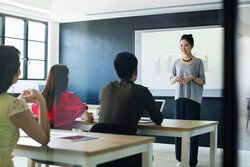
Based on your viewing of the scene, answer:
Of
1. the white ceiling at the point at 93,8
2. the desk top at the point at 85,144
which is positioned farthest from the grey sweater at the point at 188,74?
the desk top at the point at 85,144

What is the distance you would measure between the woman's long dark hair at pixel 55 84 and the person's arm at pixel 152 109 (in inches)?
24.4

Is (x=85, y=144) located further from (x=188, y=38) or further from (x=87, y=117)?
(x=188, y=38)

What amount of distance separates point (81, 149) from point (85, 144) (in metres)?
0.12

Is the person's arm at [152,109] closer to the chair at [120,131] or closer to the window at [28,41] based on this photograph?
the chair at [120,131]

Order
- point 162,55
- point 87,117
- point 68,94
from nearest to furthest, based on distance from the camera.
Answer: point 68,94 → point 87,117 → point 162,55

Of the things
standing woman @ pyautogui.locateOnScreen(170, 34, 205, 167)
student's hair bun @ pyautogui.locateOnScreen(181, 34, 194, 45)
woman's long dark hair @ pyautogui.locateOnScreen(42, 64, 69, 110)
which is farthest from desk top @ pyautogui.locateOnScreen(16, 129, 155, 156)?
student's hair bun @ pyautogui.locateOnScreen(181, 34, 194, 45)

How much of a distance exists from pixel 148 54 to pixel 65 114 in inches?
35.4

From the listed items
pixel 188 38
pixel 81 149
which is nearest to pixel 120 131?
pixel 81 149

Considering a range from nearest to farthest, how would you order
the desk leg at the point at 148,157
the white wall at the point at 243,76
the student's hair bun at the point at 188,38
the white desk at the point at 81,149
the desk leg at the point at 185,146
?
the white wall at the point at 243,76 < the white desk at the point at 81,149 < the desk leg at the point at 148,157 < the desk leg at the point at 185,146 < the student's hair bun at the point at 188,38

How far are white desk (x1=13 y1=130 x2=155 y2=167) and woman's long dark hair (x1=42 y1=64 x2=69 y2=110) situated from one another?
6.1 inches

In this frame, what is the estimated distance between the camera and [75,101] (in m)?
1.65

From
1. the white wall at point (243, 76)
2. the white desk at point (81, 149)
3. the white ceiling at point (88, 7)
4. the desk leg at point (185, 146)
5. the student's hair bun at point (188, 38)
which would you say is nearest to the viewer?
the white wall at point (243, 76)

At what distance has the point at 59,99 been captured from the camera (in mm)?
1560

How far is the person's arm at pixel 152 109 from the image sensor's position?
2.11 metres
